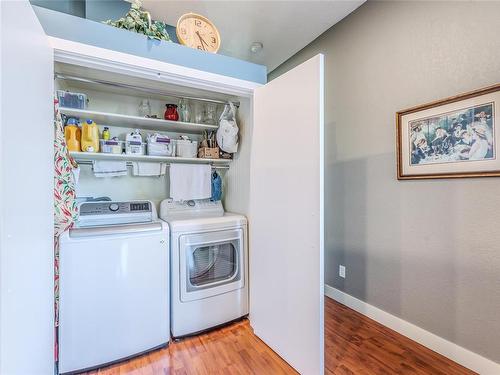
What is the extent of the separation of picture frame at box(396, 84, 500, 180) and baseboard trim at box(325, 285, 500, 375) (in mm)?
1123

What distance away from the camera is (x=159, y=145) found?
2.19 metres

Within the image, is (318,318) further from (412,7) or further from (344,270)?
(412,7)

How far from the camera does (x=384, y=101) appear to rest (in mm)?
1999

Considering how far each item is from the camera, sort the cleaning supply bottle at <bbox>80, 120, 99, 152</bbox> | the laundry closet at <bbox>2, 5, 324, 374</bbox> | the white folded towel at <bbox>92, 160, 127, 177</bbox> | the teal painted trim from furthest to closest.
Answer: the white folded towel at <bbox>92, 160, 127, 177</bbox> < the cleaning supply bottle at <bbox>80, 120, 99, 152</bbox> < the teal painted trim < the laundry closet at <bbox>2, 5, 324, 374</bbox>

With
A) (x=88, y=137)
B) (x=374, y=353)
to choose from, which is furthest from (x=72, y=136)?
(x=374, y=353)

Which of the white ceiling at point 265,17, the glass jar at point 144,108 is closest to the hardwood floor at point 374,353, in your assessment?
the glass jar at point 144,108

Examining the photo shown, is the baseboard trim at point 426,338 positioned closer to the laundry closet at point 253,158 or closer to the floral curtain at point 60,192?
the laundry closet at point 253,158

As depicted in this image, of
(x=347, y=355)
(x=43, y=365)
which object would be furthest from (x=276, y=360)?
(x=43, y=365)

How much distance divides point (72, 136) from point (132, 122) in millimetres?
477

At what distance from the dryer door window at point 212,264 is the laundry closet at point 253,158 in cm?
14

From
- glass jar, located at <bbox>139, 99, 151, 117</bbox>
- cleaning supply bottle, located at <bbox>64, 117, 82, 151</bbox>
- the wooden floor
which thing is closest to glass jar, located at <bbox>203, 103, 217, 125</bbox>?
glass jar, located at <bbox>139, 99, 151, 117</bbox>

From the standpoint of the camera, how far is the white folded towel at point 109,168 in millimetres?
2117

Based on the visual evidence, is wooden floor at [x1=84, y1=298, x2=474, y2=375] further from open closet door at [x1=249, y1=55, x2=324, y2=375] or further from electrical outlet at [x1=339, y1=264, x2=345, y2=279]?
electrical outlet at [x1=339, y1=264, x2=345, y2=279]

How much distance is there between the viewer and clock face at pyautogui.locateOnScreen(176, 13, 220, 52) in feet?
5.91
